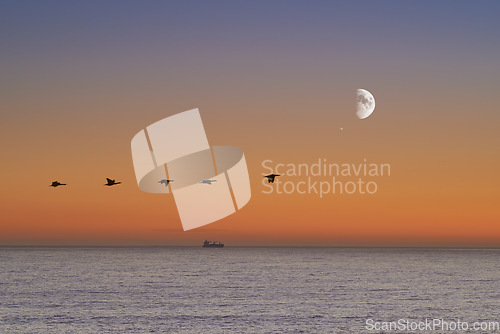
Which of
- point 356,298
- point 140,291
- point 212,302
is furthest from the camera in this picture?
point 140,291

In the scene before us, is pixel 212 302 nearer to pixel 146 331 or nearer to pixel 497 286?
pixel 146 331

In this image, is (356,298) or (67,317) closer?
(67,317)

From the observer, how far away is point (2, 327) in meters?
60.9

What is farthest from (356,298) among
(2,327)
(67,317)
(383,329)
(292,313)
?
(2,327)

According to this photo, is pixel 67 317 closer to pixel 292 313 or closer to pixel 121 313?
pixel 121 313

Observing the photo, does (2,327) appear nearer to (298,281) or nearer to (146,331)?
(146,331)

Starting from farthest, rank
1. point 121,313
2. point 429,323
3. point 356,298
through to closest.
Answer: point 356,298
point 121,313
point 429,323

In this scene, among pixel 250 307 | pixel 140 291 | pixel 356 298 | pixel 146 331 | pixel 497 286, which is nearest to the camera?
pixel 146 331

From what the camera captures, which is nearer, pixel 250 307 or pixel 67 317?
pixel 67 317

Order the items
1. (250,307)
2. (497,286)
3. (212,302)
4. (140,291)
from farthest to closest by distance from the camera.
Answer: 1. (497,286)
2. (140,291)
3. (212,302)
4. (250,307)

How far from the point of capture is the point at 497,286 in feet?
380

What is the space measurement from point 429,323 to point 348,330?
39.2 feet

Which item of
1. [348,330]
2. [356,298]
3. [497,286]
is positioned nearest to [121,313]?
[348,330]

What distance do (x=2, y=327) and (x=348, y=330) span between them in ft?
124
